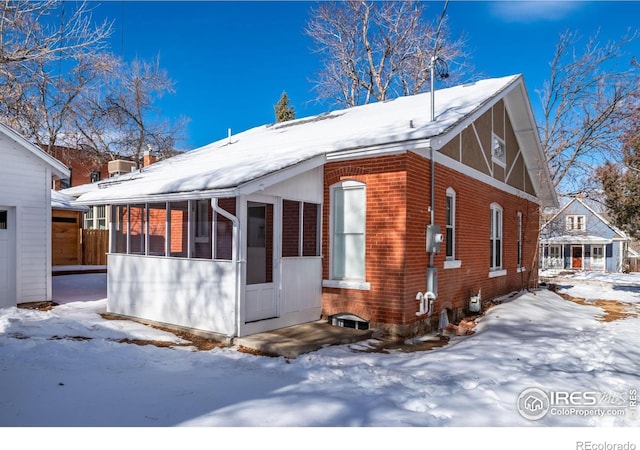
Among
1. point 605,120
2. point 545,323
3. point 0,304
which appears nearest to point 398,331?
point 545,323

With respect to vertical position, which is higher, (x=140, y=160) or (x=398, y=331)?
(x=140, y=160)

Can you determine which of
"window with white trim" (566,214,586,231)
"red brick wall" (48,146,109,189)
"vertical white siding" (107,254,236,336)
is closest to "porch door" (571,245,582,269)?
"window with white trim" (566,214,586,231)

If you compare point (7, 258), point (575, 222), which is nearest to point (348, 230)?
point (7, 258)

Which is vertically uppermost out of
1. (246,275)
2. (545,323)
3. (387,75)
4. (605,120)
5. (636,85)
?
(387,75)

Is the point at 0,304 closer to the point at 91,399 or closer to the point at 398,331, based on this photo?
the point at 91,399

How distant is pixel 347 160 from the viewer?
352 inches

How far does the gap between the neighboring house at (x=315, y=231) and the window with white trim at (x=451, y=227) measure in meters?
0.04

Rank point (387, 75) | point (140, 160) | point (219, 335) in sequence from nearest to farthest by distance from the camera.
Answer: point (219, 335), point (387, 75), point (140, 160)

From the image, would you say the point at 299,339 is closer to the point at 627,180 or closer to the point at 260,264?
the point at 260,264

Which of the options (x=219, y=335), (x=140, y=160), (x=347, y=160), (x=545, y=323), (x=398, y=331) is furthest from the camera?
(x=140, y=160)

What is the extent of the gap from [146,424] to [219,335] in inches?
139

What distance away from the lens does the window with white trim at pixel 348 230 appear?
8898mm

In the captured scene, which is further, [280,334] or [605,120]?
[605,120]

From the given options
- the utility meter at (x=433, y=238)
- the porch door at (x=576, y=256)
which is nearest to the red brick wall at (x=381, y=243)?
the utility meter at (x=433, y=238)
